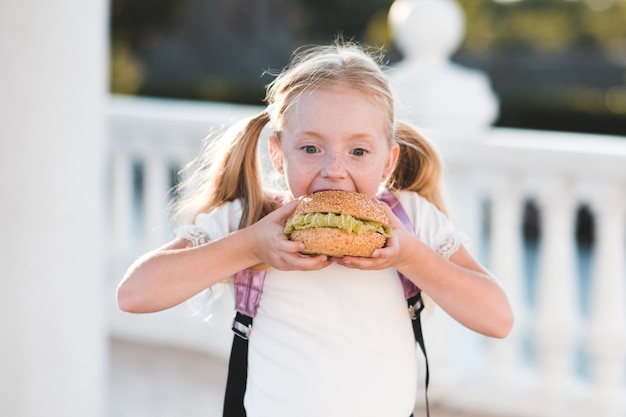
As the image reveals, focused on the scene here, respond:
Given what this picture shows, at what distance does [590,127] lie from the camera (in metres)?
11.9

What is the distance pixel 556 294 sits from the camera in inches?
166

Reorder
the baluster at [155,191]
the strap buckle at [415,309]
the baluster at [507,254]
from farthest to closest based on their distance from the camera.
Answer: the baluster at [155,191], the baluster at [507,254], the strap buckle at [415,309]

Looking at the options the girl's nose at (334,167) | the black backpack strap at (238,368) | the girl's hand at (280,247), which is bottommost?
the black backpack strap at (238,368)

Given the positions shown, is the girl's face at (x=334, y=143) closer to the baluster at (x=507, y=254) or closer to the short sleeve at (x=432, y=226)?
the short sleeve at (x=432, y=226)

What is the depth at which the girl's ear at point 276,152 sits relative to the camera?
1968mm

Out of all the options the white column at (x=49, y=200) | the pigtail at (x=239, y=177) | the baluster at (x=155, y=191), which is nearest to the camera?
the pigtail at (x=239, y=177)

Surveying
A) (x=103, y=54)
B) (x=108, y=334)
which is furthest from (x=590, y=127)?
(x=103, y=54)

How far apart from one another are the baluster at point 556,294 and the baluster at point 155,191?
1.94 meters

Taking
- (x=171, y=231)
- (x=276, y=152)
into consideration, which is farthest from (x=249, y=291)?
(x=171, y=231)

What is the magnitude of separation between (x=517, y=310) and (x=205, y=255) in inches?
106

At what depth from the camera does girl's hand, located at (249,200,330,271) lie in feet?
5.79

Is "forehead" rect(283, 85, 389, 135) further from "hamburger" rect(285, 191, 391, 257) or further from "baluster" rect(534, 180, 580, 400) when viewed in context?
"baluster" rect(534, 180, 580, 400)

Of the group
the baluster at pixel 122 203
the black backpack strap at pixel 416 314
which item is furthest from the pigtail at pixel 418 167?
the baluster at pixel 122 203

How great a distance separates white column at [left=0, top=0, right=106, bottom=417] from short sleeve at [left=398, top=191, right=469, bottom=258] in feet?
4.63
